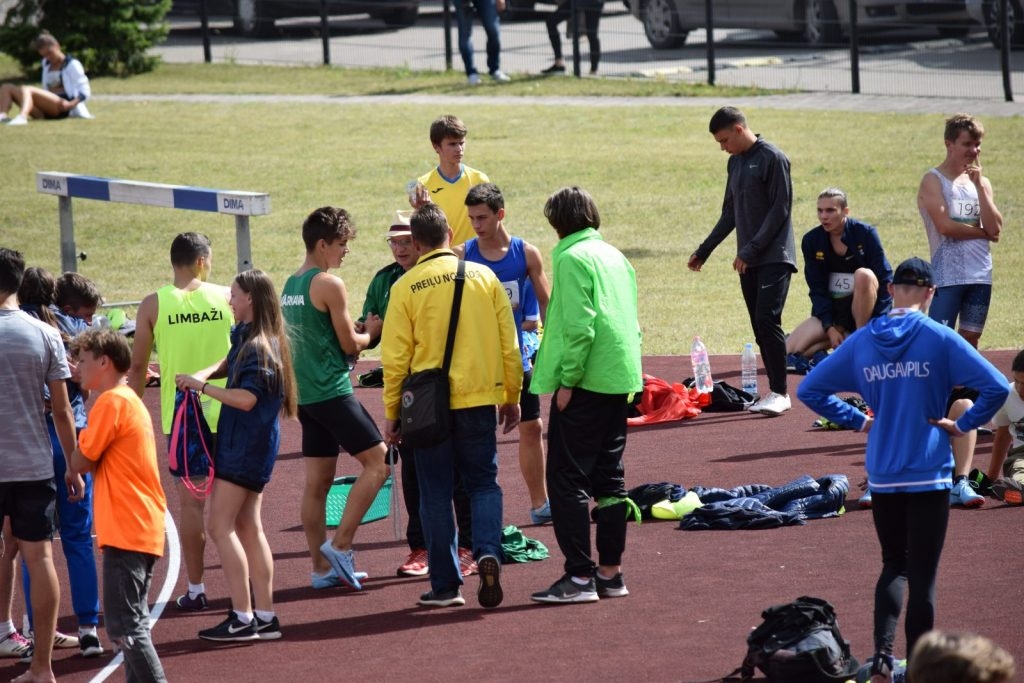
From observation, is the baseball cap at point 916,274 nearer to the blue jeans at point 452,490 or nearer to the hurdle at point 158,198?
the blue jeans at point 452,490

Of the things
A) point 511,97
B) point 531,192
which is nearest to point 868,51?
point 511,97

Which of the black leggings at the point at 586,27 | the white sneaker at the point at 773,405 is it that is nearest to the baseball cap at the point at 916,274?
the white sneaker at the point at 773,405

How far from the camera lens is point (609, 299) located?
309 inches

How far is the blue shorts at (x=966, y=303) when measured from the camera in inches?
421

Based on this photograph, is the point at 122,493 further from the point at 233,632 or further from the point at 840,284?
the point at 840,284

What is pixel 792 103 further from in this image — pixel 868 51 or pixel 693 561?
pixel 693 561

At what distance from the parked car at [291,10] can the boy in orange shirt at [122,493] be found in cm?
2482

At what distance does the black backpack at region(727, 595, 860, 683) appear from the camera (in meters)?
6.53

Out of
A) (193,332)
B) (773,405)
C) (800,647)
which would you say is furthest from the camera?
(773,405)

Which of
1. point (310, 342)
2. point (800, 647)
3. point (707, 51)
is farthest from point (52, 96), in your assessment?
point (800, 647)

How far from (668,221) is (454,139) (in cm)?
953

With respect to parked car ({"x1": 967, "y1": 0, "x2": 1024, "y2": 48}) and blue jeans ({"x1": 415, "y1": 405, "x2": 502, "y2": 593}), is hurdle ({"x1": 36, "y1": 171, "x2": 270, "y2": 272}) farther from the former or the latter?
parked car ({"x1": 967, "y1": 0, "x2": 1024, "y2": 48})

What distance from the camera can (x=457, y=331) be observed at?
25.6 feet

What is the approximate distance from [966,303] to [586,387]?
4.07m
